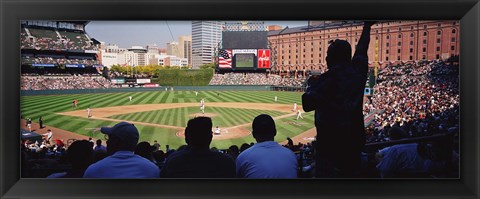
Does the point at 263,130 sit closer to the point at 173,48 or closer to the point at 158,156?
the point at 158,156

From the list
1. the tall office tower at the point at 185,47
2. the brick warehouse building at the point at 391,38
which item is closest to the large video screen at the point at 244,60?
the tall office tower at the point at 185,47

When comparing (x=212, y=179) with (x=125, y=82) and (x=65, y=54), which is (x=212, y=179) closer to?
(x=65, y=54)

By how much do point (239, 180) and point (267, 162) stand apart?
240mm

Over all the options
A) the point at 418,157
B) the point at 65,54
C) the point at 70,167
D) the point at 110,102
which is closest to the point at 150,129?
the point at 110,102

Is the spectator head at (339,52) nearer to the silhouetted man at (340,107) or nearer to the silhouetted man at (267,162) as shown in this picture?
the silhouetted man at (340,107)

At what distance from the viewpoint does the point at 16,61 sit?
96.9 inches

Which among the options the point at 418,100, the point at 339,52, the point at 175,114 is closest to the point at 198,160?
the point at 339,52

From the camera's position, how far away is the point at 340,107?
2.47 meters

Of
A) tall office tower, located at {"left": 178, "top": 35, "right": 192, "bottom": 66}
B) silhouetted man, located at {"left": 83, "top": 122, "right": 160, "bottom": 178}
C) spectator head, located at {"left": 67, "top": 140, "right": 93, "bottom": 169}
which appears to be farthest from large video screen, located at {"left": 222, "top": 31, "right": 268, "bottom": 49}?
spectator head, located at {"left": 67, "top": 140, "right": 93, "bottom": 169}

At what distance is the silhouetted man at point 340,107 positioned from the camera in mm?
2475

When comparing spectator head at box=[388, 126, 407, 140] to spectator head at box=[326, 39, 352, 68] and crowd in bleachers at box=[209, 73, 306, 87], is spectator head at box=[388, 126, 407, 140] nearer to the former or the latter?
spectator head at box=[326, 39, 352, 68]

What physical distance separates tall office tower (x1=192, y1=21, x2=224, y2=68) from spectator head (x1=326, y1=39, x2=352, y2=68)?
860 mm

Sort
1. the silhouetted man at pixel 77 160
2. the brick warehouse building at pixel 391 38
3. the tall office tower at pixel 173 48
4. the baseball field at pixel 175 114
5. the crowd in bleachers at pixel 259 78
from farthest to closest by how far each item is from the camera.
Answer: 1. the baseball field at pixel 175 114
2. the crowd in bleachers at pixel 259 78
3. the tall office tower at pixel 173 48
4. the brick warehouse building at pixel 391 38
5. the silhouetted man at pixel 77 160

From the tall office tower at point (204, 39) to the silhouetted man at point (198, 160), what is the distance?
0.83 m
